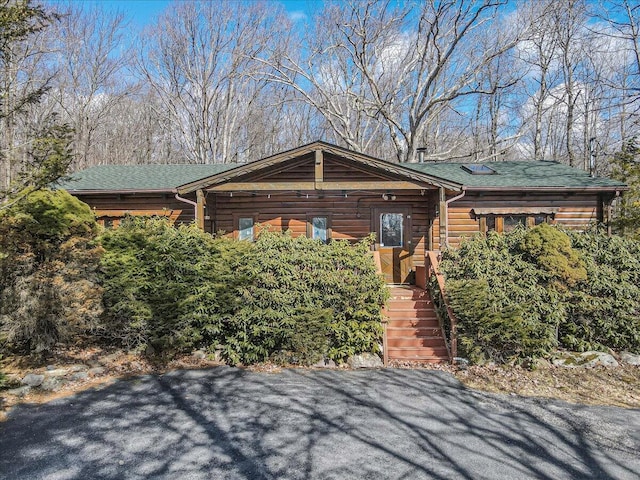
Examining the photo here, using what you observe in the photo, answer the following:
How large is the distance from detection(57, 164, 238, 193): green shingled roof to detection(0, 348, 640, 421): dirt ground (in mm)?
5881

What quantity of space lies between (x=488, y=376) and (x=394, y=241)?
18.7ft

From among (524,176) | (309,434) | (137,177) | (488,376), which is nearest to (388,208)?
(524,176)

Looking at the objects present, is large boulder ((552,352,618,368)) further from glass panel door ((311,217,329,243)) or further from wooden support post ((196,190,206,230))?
wooden support post ((196,190,206,230))

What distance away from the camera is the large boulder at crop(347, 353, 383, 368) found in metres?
7.23

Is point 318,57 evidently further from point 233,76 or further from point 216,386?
point 216,386

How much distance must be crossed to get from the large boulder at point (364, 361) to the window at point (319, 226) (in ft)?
17.4

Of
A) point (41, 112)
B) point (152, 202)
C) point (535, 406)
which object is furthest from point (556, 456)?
point (41, 112)

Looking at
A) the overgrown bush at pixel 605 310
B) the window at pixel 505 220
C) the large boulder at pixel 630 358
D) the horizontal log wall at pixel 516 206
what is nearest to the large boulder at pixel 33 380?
the overgrown bush at pixel 605 310

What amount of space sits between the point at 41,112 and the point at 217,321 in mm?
22312

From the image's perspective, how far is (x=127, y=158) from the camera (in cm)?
2855

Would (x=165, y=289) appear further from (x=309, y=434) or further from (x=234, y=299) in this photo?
(x=309, y=434)

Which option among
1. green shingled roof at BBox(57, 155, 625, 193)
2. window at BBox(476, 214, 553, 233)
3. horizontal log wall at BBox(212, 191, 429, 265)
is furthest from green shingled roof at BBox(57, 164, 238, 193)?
window at BBox(476, 214, 553, 233)

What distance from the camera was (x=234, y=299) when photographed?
285 inches

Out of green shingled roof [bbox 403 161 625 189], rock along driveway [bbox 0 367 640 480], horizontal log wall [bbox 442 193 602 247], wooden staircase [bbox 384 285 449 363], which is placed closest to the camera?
rock along driveway [bbox 0 367 640 480]
